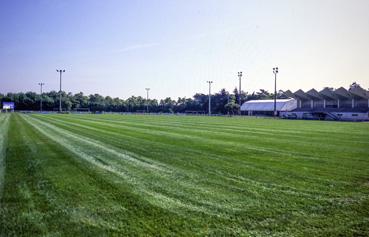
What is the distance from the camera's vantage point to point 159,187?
6.35 m

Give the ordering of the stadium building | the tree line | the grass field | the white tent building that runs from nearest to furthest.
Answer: the grass field, the stadium building, the white tent building, the tree line

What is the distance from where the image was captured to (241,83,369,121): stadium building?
7988cm

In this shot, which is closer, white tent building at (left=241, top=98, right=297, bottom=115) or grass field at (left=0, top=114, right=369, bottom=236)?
grass field at (left=0, top=114, right=369, bottom=236)

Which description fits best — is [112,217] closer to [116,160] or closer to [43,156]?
[116,160]

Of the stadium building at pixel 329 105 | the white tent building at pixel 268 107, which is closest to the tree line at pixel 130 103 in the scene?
the white tent building at pixel 268 107

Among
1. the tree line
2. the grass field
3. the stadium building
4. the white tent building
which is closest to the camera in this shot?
the grass field

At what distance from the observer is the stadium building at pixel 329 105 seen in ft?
262

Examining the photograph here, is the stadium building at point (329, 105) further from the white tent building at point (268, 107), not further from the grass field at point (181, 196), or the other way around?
the grass field at point (181, 196)

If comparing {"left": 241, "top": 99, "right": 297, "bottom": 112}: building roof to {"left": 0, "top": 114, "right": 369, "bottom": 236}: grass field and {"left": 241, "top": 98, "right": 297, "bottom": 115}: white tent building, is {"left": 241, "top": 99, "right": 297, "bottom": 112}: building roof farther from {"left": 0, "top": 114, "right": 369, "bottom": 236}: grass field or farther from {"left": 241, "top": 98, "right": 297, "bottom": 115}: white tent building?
{"left": 0, "top": 114, "right": 369, "bottom": 236}: grass field

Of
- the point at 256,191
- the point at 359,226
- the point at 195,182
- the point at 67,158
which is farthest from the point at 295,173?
the point at 67,158

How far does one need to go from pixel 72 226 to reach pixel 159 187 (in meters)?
2.35

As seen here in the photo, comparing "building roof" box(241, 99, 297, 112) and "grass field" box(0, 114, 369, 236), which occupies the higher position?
"building roof" box(241, 99, 297, 112)

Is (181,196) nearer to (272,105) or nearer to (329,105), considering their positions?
(329,105)

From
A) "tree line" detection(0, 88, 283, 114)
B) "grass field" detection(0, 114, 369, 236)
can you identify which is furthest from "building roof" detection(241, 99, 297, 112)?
"grass field" detection(0, 114, 369, 236)
